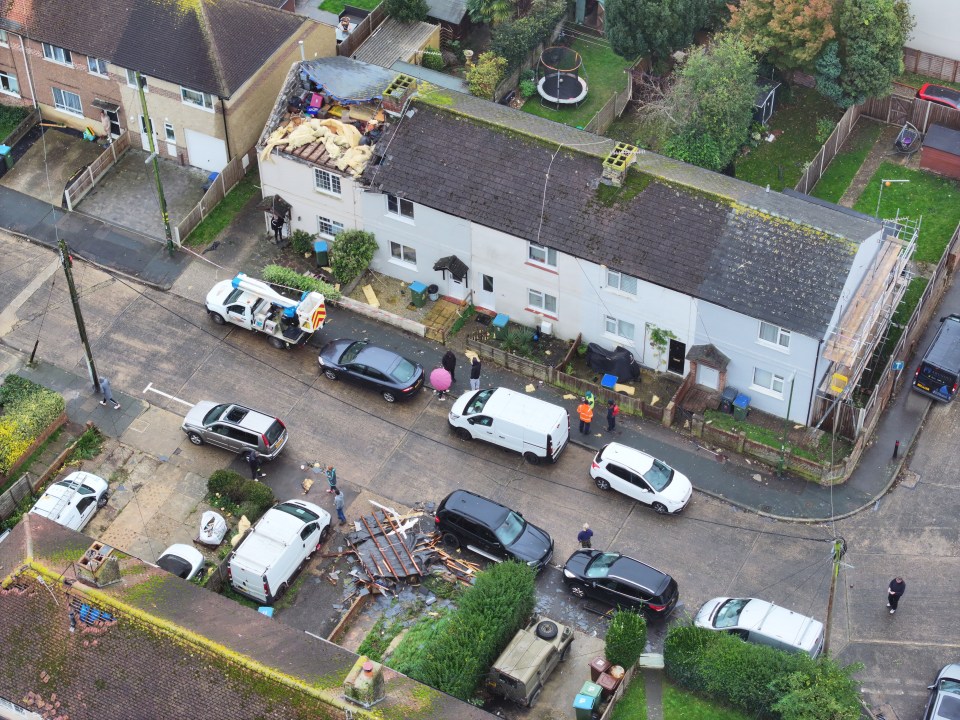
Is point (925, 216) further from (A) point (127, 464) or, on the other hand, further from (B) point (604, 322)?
(A) point (127, 464)

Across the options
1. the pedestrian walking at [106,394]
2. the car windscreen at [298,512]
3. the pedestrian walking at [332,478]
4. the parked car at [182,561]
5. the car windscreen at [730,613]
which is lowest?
the pedestrian walking at [106,394]

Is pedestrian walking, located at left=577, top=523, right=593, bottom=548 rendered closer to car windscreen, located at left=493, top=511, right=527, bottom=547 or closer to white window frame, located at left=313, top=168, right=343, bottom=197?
car windscreen, located at left=493, top=511, right=527, bottom=547

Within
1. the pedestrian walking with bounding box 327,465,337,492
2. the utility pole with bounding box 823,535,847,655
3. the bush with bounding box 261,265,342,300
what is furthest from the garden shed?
the pedestrian walking with bounding box 327,465,337,492

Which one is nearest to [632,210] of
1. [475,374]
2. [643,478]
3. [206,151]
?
[475,374]

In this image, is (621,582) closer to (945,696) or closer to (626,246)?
(945,696)

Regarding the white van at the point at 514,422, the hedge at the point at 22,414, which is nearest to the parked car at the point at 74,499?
the hedge at the point at 22,414

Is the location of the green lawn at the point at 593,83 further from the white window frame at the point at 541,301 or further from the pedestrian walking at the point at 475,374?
the pedestrian walking at the point at 475,374
